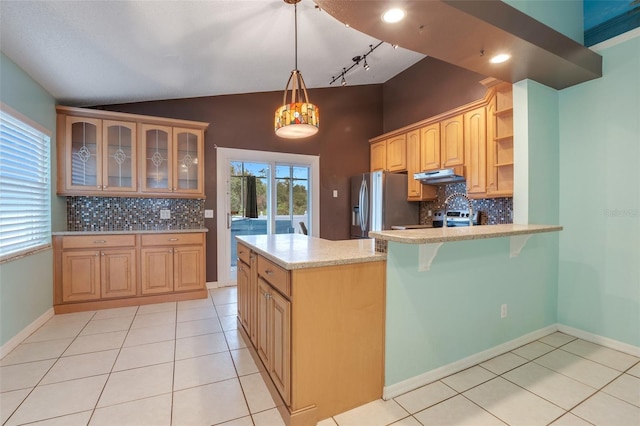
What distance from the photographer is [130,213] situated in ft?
12.5

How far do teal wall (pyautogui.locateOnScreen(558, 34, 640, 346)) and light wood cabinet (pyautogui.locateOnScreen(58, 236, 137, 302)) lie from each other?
15.0 ft

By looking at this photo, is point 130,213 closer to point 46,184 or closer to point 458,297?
point 46,184

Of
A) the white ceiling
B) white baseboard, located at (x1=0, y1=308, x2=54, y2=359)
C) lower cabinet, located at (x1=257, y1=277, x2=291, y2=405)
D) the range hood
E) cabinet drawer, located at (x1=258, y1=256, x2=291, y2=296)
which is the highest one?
the white ceiling

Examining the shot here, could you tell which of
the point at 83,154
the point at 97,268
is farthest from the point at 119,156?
the point at 97,268

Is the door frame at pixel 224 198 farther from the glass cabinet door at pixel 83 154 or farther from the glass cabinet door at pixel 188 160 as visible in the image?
the glass cabinet door at pixel 83 154

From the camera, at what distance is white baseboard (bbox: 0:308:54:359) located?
2.29 meters

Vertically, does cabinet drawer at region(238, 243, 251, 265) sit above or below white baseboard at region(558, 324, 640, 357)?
above

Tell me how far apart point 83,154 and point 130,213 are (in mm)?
843

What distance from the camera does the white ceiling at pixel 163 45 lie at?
2.02 metres

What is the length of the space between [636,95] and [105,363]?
15.0 feet

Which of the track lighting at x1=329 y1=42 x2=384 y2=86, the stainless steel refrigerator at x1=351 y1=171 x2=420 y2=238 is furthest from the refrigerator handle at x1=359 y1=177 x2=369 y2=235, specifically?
the track lighting at x1=329 y1=42 x2=384 y2=86

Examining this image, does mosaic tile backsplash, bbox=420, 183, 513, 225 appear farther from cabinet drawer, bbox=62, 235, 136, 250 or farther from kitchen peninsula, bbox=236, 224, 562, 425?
cabinet drawer, bbox=62, 235, 136, 250

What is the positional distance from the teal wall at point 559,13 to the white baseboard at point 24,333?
4444mm

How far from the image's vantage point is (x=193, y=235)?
12.1 feet
